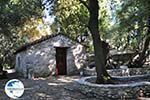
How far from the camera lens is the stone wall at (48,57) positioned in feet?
73.0

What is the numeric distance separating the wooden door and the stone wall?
1.08ft

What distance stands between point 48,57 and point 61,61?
4.38 feet

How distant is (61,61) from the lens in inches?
939

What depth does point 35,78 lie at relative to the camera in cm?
2186

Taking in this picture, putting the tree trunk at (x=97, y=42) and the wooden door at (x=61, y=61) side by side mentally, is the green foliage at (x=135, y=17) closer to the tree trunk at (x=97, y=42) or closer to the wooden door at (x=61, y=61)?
the tree trunk at (x=97, y=42)

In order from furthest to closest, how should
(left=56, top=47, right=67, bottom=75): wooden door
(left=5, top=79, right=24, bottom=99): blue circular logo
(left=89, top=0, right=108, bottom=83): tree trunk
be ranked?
(left=56, top=47, right=67, bottom=75): wooden door < (left=89, top=0, right=108, bottom=83): tree trunk < (left=5, top=79, right=24, bottom=99): blue circular logo

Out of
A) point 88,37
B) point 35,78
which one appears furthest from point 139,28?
point 88,37

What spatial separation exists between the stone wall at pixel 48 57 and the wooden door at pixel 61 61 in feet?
1.08

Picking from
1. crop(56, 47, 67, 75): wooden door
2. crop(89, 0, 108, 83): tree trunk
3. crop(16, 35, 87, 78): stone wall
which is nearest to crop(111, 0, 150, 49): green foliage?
crop(89, 0, 108, 83): tree trunk

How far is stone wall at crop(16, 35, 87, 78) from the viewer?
73.0 ft

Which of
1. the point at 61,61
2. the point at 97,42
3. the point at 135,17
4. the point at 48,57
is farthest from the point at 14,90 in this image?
the point at 61,61

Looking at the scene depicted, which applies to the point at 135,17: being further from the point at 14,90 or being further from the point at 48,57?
the point at 14,90

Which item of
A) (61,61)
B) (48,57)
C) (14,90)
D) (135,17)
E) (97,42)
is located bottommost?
(14,90)

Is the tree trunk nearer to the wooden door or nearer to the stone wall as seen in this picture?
the stone wall
